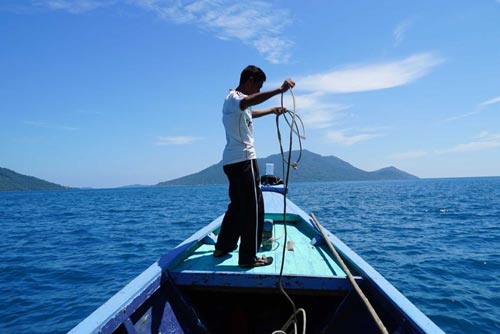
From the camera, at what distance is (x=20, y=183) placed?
609ft

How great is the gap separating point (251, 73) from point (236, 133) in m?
0.56

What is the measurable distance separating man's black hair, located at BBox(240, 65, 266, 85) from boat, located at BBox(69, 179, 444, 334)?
3.52 ft

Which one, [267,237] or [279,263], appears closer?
[279,263]

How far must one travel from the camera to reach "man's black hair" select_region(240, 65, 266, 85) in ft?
9.24

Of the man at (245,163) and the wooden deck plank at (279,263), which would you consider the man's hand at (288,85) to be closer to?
the man at (245,163)

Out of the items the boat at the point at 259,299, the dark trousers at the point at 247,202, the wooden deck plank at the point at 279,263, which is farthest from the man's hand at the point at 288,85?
the wooden deck plank at the point at 279,263

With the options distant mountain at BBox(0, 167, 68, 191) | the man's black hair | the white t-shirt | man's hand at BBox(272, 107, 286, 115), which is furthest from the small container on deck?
distant mountain at BBox(0, 167, 68, 191)

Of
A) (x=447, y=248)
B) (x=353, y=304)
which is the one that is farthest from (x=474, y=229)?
(x=353, y=304)

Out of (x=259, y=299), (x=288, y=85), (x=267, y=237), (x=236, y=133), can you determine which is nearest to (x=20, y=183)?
(x=267, y=237)

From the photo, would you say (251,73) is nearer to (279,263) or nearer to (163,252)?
(279,263)

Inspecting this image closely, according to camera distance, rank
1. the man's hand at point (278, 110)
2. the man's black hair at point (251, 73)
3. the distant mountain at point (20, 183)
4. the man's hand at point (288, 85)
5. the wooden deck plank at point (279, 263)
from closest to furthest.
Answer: the man's hand at point (288, 85), the wooden deck plank at point (279, 263), the man's black hair at point (251, 73), the man's hand at point (278, 110), the distant mountain at point (20, 183)

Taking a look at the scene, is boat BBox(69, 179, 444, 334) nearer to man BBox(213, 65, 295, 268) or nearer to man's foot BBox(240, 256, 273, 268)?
man's foot BBox(240, 256, 273, 268)

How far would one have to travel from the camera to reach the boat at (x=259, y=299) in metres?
2.09

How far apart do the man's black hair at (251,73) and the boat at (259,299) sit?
1.07 meters
